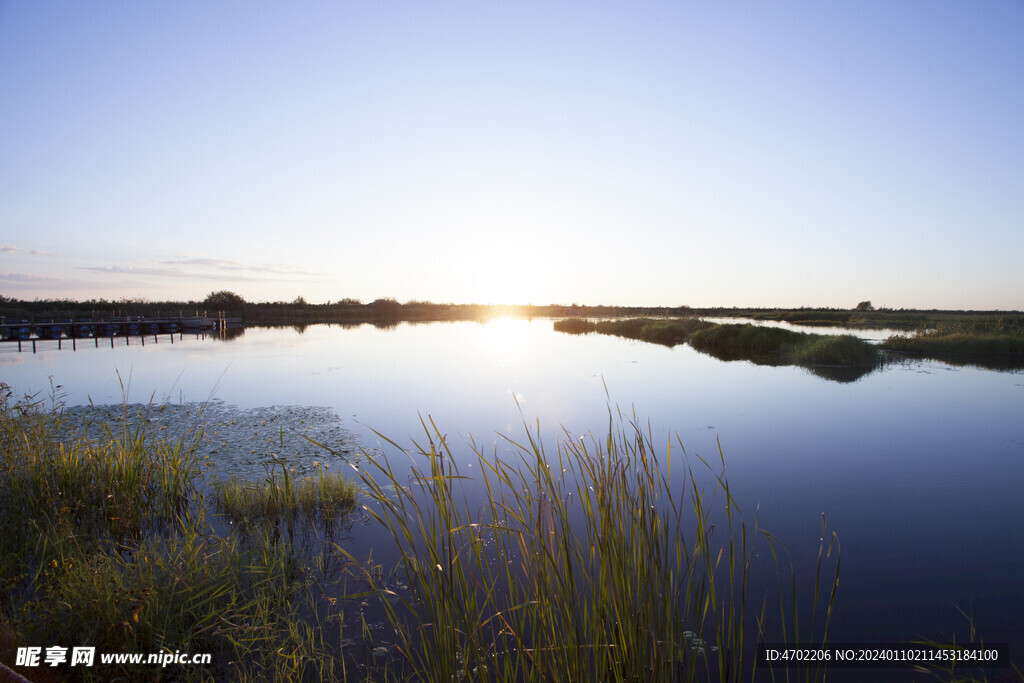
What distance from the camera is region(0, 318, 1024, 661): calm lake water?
450 cm

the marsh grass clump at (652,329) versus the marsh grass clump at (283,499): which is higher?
the marsh grass clump at (652,329)

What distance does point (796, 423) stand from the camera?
10.1 m

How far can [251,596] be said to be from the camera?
3699 mm

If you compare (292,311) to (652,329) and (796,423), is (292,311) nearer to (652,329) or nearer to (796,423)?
(652,329)

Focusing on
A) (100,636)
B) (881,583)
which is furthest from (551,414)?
(100,636)

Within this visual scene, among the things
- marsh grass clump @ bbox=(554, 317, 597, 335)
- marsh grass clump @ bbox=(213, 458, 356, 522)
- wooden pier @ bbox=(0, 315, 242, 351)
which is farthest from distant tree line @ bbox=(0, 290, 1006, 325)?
marsh grass clump @ bbox=(213, 458, 356, 522)

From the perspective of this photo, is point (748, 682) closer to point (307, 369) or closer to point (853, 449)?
point (853, 449)

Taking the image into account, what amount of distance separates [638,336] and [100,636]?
31285 mm

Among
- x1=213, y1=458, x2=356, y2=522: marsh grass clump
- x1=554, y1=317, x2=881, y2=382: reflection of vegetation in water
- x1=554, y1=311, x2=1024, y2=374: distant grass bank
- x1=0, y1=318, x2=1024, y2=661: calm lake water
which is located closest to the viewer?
x1=0, y1=318, x2=1024, y2=661: calm lake water

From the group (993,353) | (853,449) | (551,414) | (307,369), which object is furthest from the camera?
(993,353)

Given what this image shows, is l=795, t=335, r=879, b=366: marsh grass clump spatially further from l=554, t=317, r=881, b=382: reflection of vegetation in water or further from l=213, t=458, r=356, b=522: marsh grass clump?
l=213, t=458, r=356, b=522: marsh grass clump

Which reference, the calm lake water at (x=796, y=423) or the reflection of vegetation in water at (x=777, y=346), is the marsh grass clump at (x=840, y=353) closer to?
the reflection of vegetation in water at (x=777, y=346)

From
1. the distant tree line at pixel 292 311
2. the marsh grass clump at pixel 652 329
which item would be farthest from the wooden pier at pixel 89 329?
the marsh grass clump at pixel 652 329

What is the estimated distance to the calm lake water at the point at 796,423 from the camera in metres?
4.50
